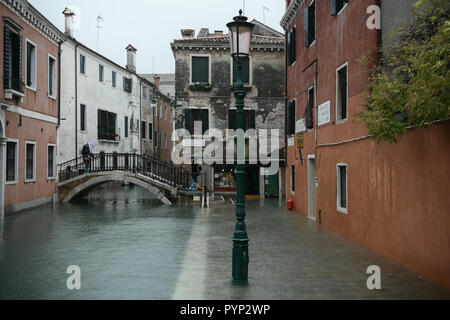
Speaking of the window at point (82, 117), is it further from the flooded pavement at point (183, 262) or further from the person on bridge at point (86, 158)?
the flooded pavement at point (183, 262)

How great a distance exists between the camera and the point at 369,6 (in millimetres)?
10648

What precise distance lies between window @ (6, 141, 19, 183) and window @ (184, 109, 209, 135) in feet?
33.6

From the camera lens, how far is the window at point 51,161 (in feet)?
69.3

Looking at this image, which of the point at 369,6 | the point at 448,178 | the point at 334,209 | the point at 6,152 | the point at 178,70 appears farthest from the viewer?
the point at 178,70

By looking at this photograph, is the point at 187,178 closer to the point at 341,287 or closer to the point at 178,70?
the point at 178,70

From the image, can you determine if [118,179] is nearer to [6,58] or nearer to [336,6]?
[6,58]

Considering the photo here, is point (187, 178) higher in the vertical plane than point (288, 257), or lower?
→ higher

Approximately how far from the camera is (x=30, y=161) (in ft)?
62.0

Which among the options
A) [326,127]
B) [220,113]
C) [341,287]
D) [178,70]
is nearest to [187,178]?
[220,113]

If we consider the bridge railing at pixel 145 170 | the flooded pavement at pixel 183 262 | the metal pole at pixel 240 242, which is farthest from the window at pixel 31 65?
the metal pole at pixel 240 242

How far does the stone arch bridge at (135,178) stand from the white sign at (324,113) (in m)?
9.15
